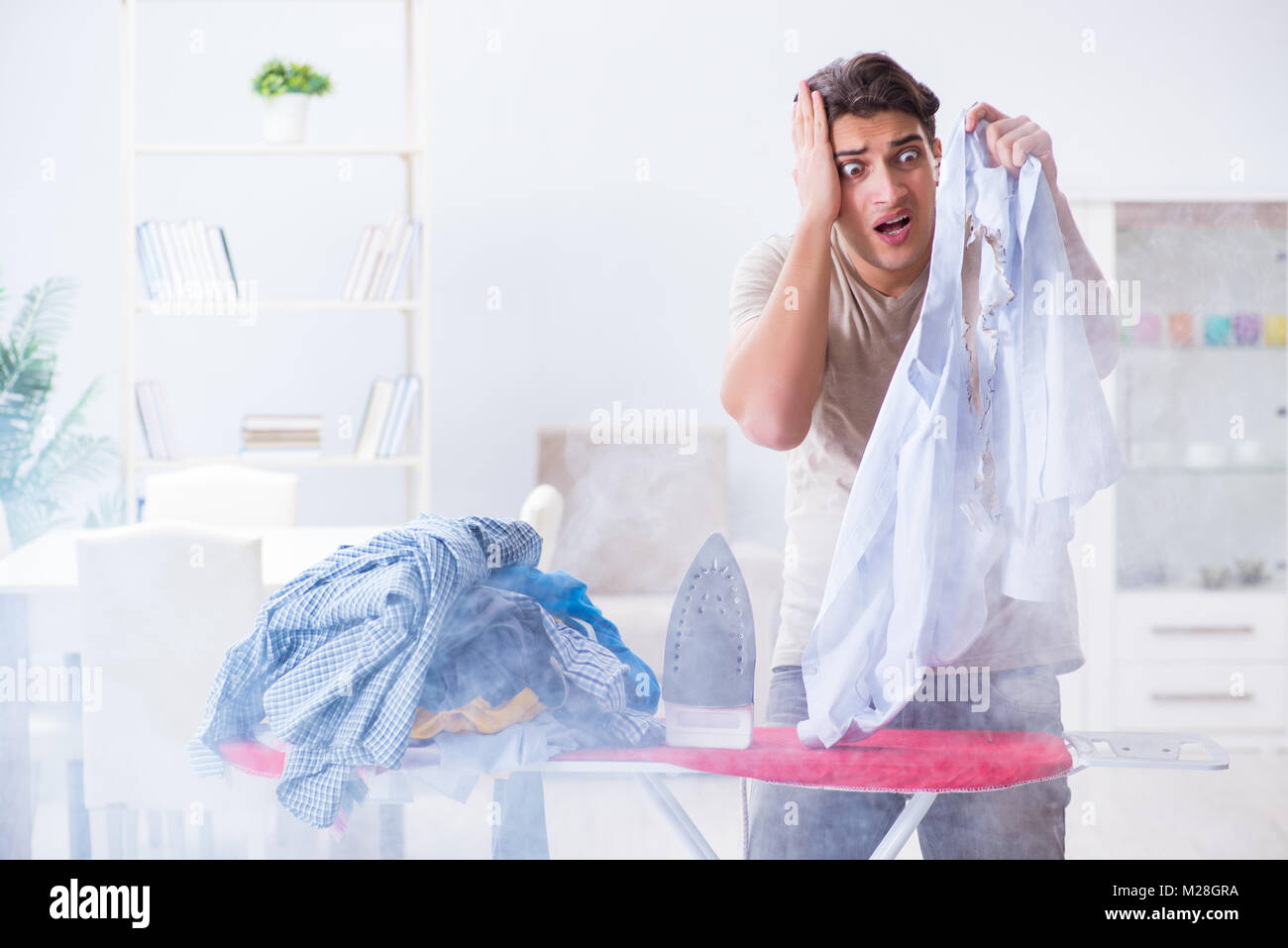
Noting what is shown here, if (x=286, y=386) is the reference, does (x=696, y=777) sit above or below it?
below

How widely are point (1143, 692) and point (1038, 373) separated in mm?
413

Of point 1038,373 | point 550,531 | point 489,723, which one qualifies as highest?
point 1038,373

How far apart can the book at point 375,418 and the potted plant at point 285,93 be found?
23.3 inches

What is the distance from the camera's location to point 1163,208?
3.85 feet

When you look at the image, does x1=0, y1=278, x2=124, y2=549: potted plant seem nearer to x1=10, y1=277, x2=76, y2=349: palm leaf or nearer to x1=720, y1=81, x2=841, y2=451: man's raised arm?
x1=10, y1=277, x2=76, y2=349: palm leaf

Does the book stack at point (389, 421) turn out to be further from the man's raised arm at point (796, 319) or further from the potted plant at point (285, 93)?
the man's raised arm at point (796, 319)

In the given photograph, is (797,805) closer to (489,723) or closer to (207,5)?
(489,723)

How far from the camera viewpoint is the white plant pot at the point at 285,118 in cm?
247

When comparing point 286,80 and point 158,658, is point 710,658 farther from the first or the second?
point 286,80

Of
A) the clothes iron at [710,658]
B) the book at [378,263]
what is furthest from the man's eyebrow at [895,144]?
the book at [378,263]

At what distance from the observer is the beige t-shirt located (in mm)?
1100

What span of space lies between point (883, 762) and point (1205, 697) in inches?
16.9

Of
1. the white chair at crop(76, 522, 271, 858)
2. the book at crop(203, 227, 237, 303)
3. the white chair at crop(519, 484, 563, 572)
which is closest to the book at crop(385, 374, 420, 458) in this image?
the book at crop(203, 227, 237, 303)
